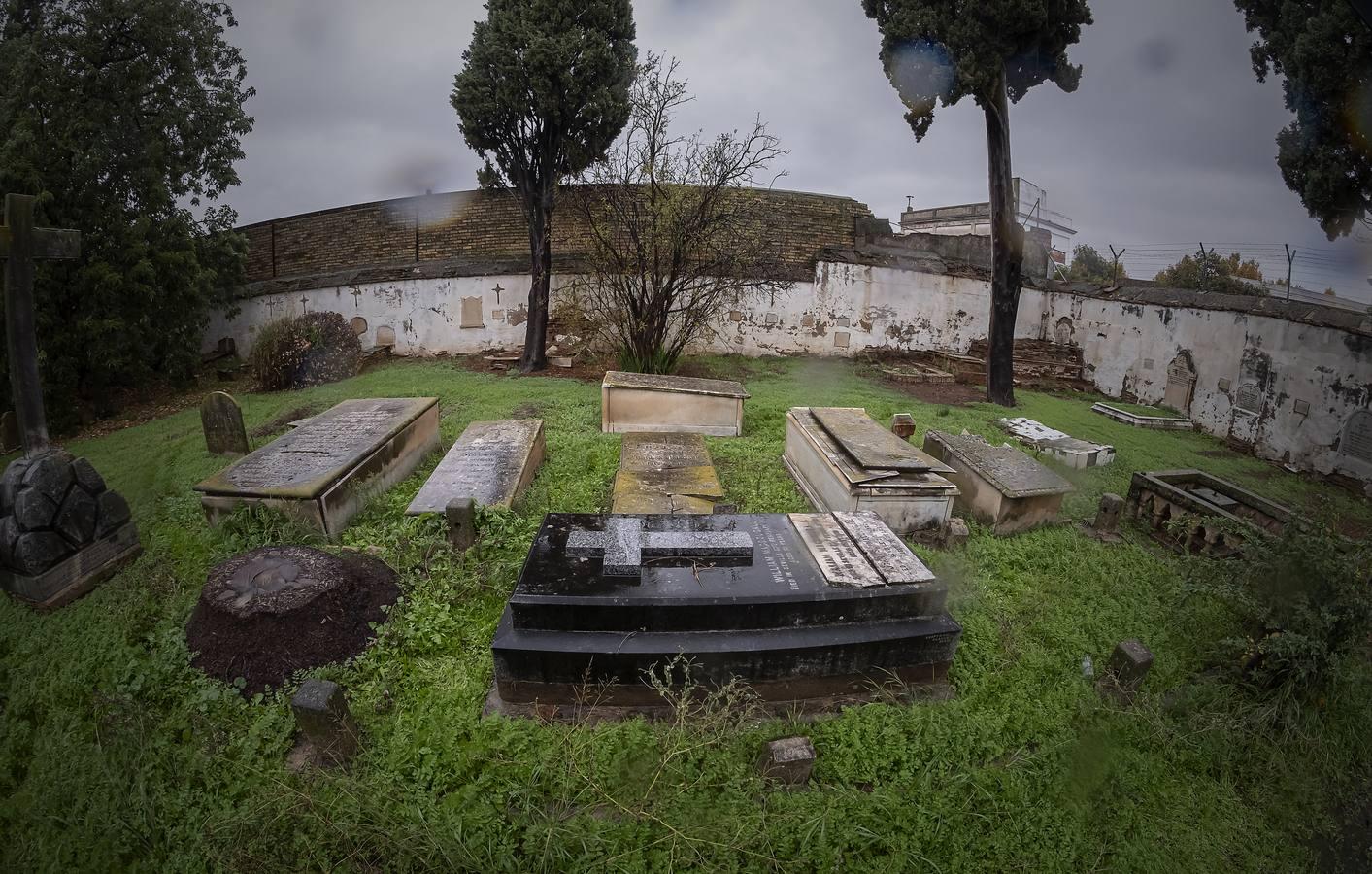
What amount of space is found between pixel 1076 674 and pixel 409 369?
1114 centimetres

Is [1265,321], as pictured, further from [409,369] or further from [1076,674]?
[409,369]

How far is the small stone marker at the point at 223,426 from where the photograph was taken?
656cm

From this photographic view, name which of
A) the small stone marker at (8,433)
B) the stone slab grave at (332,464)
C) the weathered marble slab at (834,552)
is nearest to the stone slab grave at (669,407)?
the stone slab grave at (332,464)

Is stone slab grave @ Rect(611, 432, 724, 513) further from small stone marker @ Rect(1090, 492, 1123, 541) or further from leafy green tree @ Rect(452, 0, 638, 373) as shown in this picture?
leafy green tree @ Rect(452, 0, 638, 373)

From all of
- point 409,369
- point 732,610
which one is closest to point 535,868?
point 732,610

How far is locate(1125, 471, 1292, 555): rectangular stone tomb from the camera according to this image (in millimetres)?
4871

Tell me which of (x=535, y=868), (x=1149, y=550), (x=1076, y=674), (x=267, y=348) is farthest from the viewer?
(x=267, y=348)

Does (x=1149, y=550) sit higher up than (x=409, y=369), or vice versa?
(x=409, y=369)

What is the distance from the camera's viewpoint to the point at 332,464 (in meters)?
5.25

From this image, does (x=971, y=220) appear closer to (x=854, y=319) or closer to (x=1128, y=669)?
(x=854, y=319)

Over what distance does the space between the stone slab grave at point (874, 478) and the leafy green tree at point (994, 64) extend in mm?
5543

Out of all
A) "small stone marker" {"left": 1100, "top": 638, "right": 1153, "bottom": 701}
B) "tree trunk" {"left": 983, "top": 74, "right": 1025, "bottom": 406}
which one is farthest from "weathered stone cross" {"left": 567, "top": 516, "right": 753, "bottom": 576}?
"tree trunk" {"left": 983, "top": 74, "right": 1025, "bottom": 406}

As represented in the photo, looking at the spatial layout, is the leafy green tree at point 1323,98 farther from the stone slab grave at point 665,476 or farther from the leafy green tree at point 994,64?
the stone slab grave at point 665,476

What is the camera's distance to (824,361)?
526 inches
